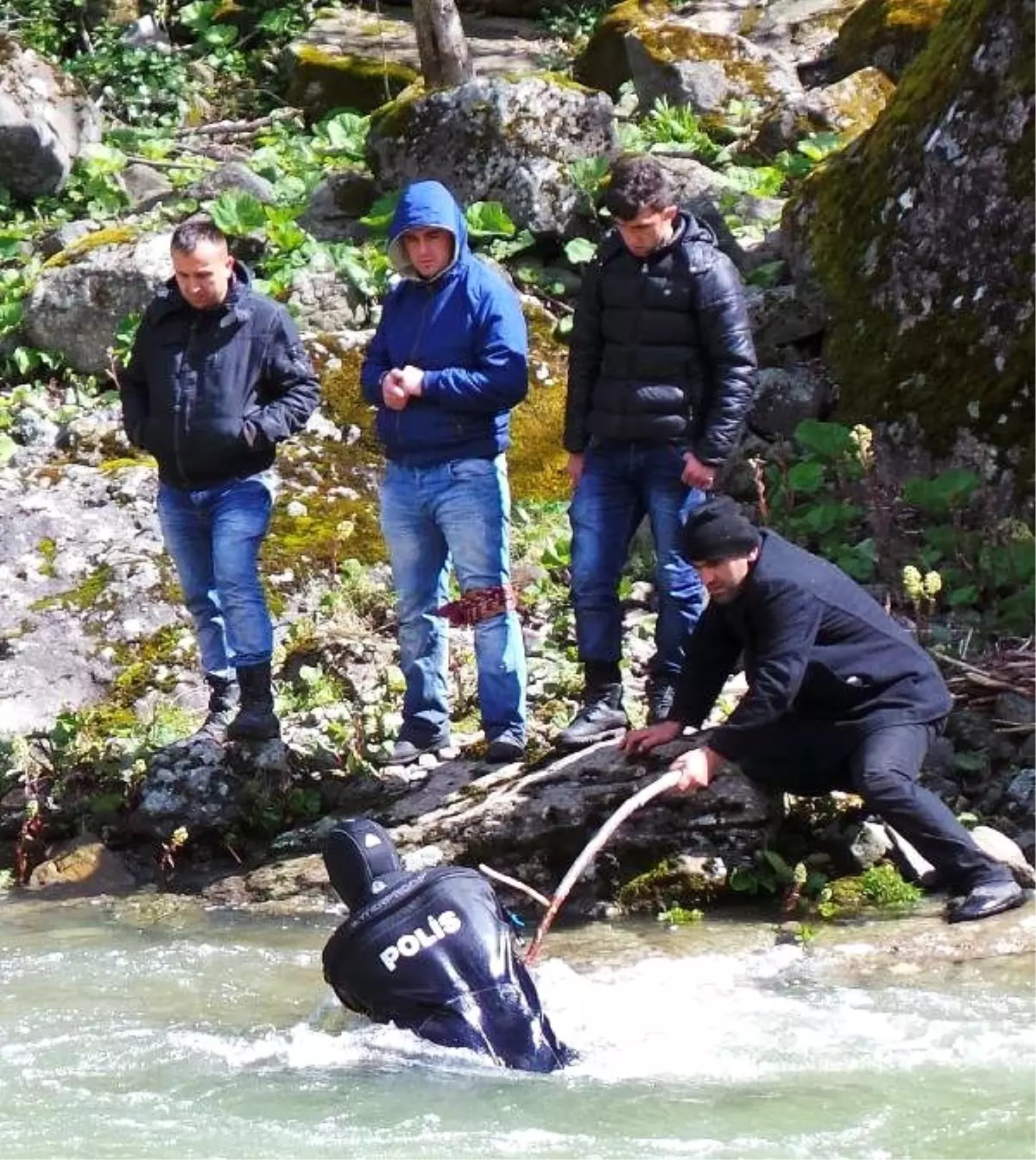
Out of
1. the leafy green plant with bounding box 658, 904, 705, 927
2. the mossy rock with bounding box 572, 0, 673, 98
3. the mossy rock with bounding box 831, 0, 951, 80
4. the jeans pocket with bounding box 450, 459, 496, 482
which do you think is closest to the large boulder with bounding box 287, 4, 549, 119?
the mossy rock with bounding box 572, 0, 673, 98

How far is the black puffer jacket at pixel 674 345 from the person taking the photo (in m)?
6.09

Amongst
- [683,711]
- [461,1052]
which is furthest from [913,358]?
[461,1052]

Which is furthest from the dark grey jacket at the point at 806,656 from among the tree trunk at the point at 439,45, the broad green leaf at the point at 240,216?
the tree trunk at the point at 439,45

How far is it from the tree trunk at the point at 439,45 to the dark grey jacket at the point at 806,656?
846 centimetres

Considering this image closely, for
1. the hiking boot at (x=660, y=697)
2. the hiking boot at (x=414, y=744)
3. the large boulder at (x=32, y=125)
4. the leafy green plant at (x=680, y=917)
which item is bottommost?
the leafy green plant at (x=680, y=917)

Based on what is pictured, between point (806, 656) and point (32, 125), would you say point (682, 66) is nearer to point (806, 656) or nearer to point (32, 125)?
point (32, 125)

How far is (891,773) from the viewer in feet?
17.7

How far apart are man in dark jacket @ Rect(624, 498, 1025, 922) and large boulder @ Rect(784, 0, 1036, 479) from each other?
2346 mm

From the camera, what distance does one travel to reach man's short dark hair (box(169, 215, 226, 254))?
6.35 meters

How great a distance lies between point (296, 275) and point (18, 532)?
2635 mm

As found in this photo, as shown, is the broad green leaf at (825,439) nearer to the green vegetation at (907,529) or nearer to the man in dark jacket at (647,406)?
the green vegetation at (907,529)

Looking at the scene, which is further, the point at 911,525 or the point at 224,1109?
the point at 911,525

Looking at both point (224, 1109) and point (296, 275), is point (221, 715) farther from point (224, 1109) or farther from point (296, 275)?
point (296, 275)

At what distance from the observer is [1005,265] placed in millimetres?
8047
